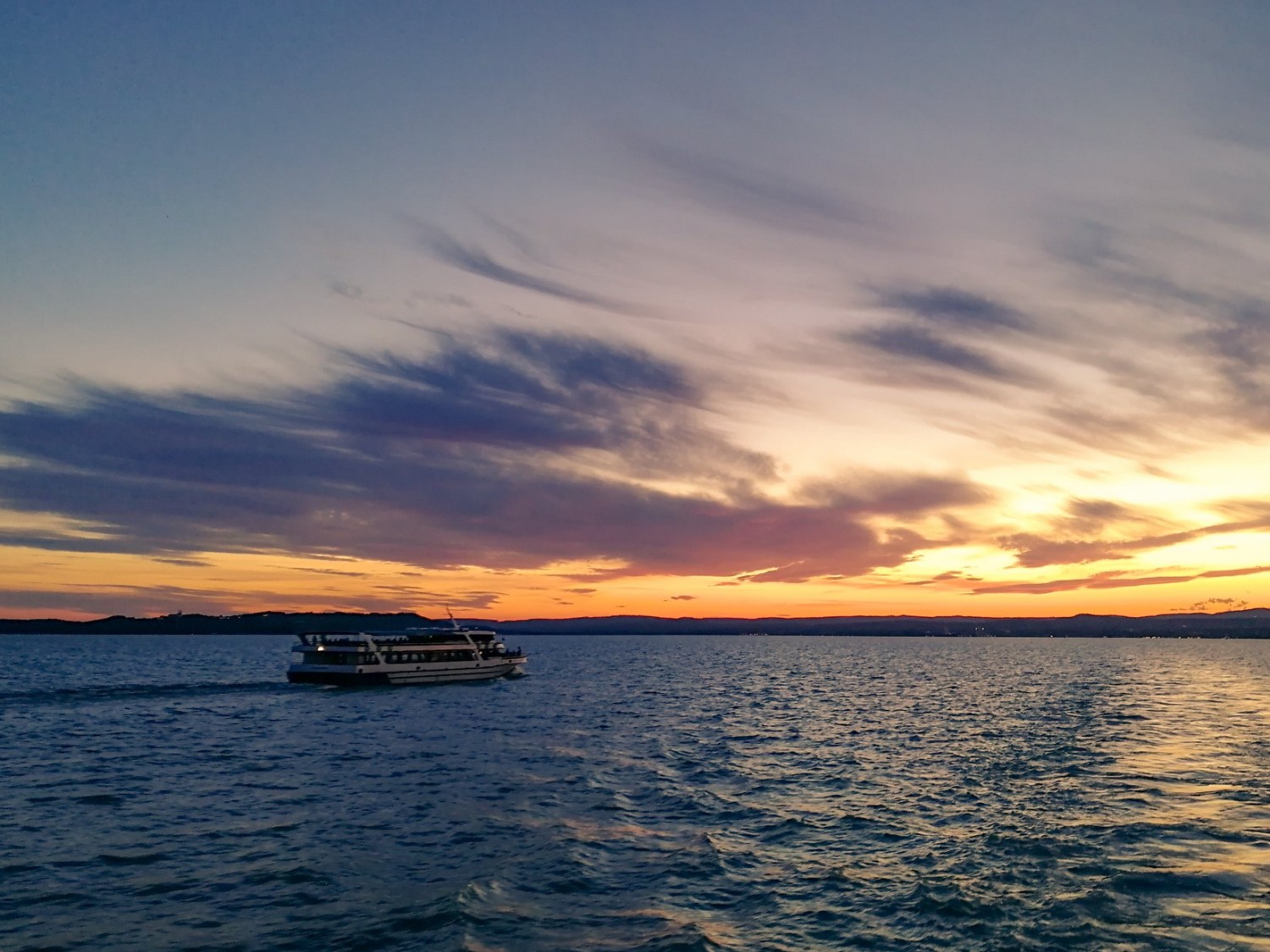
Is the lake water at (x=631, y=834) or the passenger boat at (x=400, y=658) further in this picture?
the passenger boat at (x=400, y=658)

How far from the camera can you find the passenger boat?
107188mm

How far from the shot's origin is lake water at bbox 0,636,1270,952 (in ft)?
78.3

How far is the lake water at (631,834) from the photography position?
23.9 metres

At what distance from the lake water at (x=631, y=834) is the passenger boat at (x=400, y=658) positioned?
3128cm

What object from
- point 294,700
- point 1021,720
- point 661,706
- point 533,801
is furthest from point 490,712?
point 1021,720

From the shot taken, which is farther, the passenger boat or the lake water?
the passenger boat

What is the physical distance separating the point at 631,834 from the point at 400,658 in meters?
85.9

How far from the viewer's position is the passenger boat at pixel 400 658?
10719 centimetres

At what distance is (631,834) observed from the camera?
34500 mm

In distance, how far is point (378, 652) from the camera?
11019 centimetres

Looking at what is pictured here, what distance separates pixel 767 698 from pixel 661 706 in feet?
59.9

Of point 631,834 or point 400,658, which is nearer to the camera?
point 631,834

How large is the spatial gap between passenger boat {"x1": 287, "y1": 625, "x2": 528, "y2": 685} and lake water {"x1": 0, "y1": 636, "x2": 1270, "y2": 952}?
31284 mm

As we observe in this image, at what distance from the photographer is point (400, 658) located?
113 metres
